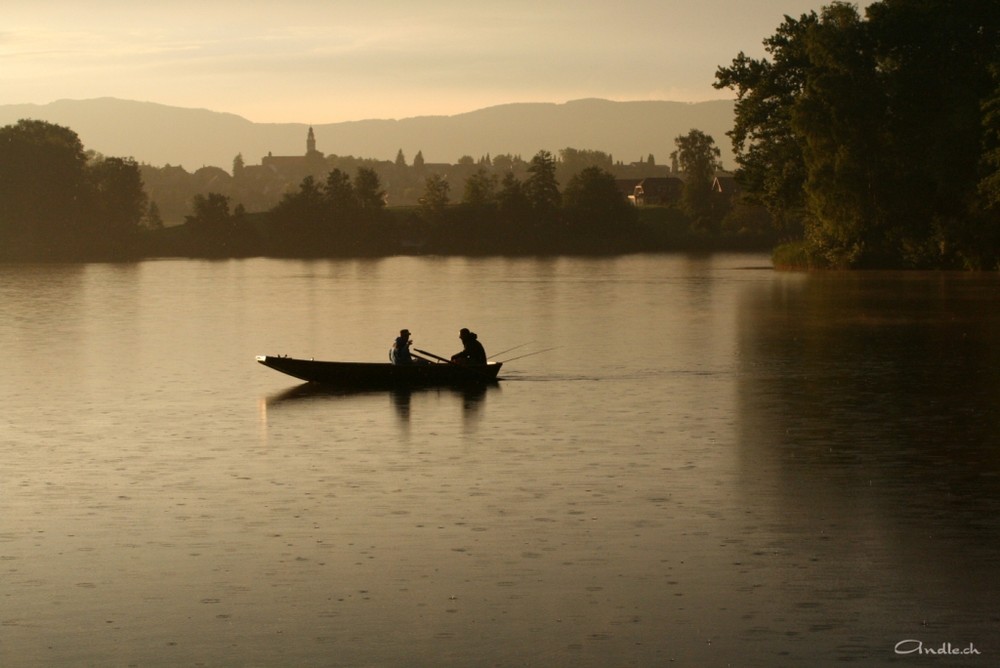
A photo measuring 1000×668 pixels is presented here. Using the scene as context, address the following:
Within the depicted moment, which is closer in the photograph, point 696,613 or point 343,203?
point 696,613

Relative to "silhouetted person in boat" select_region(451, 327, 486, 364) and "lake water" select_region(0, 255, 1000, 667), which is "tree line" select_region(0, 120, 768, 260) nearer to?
"lake water" select_region(0, 255, 1000, 667)

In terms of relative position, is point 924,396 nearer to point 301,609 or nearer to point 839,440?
point 839,440

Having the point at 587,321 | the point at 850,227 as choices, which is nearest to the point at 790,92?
the point at 850,227

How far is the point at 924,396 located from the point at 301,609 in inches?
888

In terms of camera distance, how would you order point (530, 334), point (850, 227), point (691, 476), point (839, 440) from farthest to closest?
point (850, 227) < point (530, 334) < point (839, 440) < point (691, 476)

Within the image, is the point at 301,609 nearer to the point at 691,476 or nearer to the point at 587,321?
the point at 691,476

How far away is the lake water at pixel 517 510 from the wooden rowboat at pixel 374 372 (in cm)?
63

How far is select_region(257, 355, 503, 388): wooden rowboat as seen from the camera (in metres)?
34.8

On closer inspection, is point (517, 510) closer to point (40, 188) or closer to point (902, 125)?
point (902, 125)

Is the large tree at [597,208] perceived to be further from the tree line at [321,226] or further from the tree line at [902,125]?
the tree line at [902,125]

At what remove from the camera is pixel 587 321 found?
205 ft

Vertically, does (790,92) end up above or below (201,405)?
above

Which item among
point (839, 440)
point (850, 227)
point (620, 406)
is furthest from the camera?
point (850, 227)

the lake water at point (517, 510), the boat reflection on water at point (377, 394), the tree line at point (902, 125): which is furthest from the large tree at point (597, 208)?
the boat reflection on water at point (377, 394)
